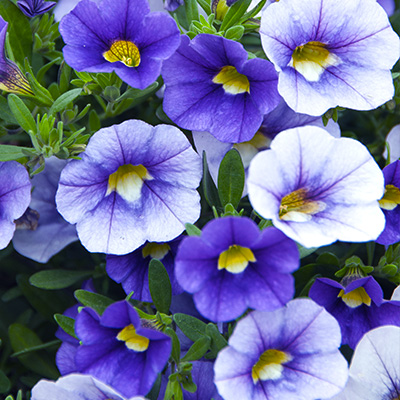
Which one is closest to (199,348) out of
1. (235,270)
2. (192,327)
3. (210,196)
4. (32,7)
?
(192,327)

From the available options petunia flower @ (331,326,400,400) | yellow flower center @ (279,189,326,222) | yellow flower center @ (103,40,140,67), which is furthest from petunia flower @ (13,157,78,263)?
petunia flower @ (331,326,400,400)

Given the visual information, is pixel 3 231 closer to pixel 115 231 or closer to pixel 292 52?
pixel 115 231

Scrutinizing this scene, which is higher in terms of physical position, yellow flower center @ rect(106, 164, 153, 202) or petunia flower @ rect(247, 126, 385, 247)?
petunia flower @ rect(247, 126, 385, 247)

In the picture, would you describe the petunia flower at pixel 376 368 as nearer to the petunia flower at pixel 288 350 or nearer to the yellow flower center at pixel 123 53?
the petunia flower at pixel 288 350

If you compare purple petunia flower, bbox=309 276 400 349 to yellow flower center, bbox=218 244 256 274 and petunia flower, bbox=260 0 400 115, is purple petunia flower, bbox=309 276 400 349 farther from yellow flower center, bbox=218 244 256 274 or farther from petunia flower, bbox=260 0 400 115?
petunia flower, bbox=260 0 400 115

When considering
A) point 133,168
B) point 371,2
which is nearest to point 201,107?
point 133,168

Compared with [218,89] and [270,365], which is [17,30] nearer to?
[218,89]

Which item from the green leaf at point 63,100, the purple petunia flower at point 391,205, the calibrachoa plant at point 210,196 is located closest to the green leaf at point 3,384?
the calibrachoa plant at point 210,196
